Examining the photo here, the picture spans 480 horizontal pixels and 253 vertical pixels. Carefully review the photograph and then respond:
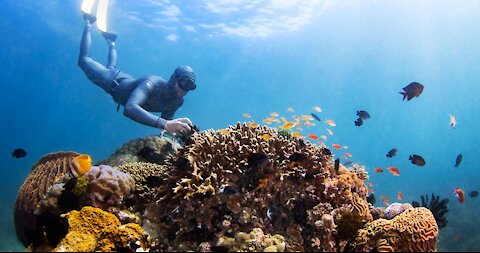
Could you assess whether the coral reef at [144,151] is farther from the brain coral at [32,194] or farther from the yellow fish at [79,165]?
the yellow fish at [79,165]

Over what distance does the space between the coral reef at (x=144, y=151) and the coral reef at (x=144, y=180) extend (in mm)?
960

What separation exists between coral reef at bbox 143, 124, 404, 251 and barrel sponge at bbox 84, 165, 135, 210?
0.60m

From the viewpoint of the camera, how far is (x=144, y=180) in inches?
229

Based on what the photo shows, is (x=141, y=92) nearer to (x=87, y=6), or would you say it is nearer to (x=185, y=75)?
(x=185, y=75)

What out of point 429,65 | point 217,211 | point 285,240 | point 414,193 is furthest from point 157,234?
point 429,65

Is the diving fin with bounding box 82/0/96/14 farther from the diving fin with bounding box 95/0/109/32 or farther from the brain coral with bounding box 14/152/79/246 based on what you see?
the brain coral with bounding box 14/152/79/246

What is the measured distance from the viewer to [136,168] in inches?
244

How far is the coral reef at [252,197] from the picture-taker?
4.44 metres

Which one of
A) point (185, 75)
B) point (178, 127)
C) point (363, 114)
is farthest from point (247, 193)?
point (363, 114)

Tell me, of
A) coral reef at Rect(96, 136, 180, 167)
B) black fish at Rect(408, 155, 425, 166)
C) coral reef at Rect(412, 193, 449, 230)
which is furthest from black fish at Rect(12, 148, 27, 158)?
coral reef at Rect(412, 193, 449, 230)

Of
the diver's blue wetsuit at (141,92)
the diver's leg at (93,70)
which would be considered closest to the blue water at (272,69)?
the diver's blue wetsuit at (141,92)

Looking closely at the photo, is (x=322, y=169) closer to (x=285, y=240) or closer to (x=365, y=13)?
(x=285, y=240)

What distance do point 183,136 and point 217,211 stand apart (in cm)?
245

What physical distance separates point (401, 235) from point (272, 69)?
83011mm
